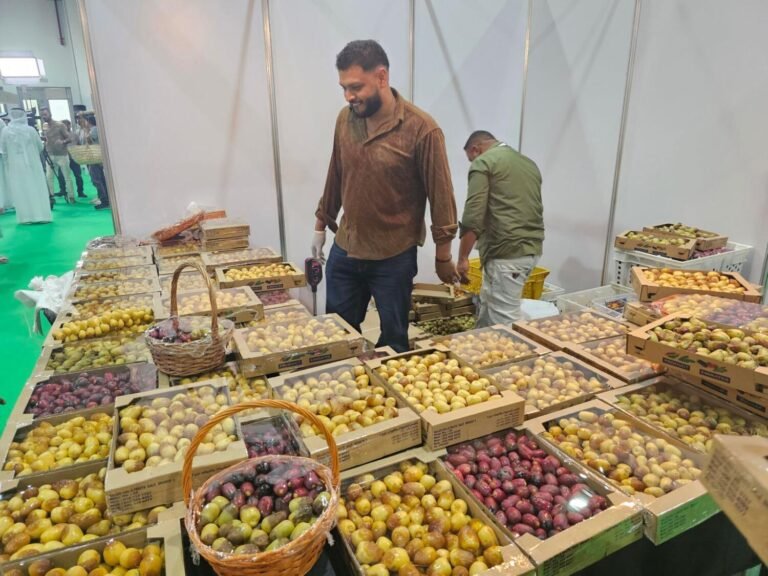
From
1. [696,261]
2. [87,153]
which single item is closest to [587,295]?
[696,261]

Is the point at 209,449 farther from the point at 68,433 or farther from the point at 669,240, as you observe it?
the point at 669,240

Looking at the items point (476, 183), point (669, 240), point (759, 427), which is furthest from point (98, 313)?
point (669, 240)

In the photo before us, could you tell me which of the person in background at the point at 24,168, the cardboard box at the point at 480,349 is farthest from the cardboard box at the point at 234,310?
the person in background at the point at 24,168

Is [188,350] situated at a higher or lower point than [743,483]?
lower

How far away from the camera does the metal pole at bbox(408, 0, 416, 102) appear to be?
478 cm

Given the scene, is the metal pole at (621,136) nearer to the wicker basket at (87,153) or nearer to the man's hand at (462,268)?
the man's hand at (462,268)

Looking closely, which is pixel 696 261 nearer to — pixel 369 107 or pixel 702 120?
pixel 702 120

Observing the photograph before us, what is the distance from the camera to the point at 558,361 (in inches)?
87.2

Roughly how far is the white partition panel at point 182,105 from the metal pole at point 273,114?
49 millimetres

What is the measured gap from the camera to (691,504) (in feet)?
4.55

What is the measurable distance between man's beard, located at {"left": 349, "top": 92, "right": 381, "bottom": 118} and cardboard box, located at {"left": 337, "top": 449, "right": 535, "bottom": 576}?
177 centimetres

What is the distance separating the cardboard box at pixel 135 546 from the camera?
116 cm

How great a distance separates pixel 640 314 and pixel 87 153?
1050 centimetres

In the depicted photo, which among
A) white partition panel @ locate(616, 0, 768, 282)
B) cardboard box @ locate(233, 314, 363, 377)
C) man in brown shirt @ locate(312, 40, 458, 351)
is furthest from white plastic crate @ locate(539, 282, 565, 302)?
cardboard box @ locate(233, 314, 363, 377)
